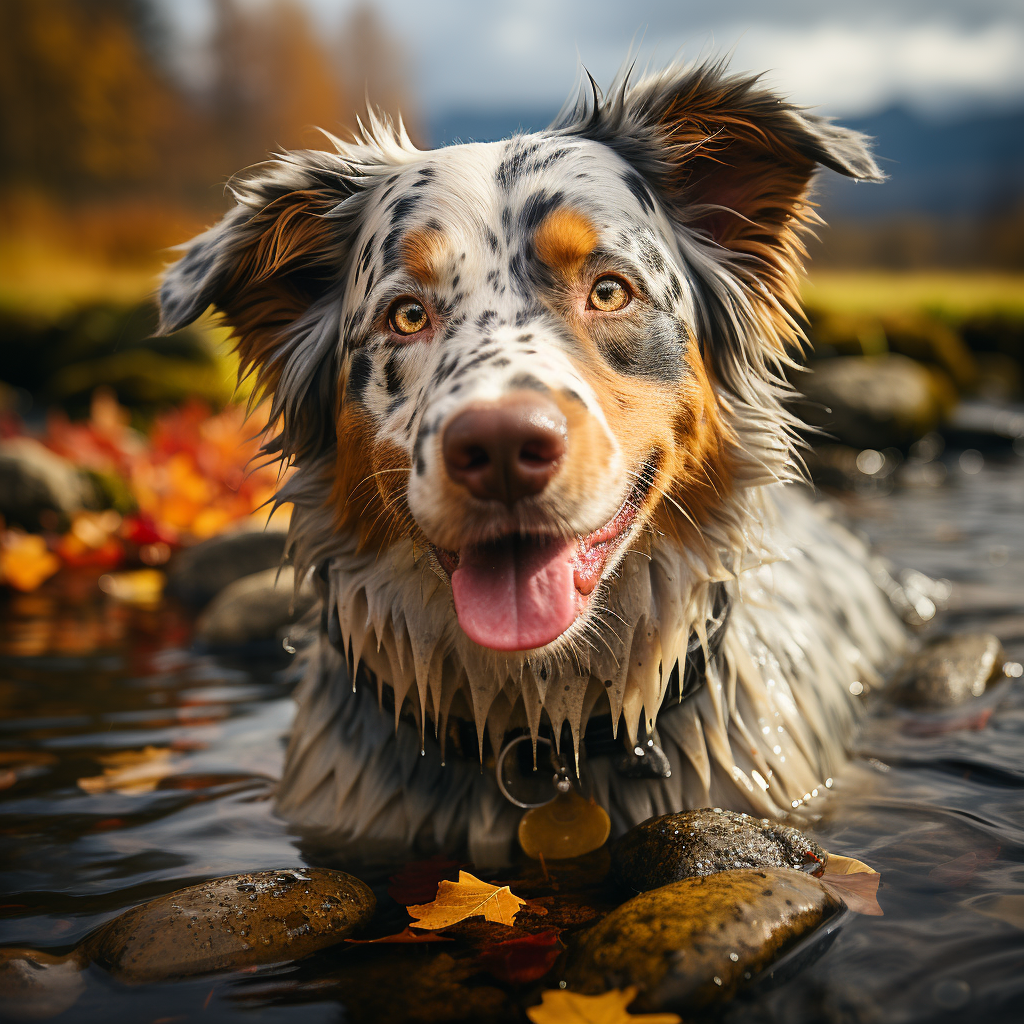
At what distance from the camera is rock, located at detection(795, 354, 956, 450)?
13.1m

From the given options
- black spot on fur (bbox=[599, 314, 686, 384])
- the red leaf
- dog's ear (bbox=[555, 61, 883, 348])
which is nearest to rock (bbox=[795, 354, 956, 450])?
dog's ear (bbox=[555, 61, 883, 348])

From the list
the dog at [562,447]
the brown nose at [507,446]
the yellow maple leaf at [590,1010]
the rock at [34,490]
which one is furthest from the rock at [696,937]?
the rock at [34,490]

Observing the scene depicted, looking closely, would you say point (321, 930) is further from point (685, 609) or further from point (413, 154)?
point (413, 154)

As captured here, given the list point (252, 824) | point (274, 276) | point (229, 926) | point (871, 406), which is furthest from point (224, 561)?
point (871, 406)

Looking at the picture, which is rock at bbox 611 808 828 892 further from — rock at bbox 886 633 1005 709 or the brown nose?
rock at bbox 886 633 1005 709

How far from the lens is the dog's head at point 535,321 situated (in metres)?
2.56

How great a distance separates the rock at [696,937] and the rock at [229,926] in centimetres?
68

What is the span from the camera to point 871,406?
13078 mm

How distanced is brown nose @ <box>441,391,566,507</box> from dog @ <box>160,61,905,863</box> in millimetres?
32

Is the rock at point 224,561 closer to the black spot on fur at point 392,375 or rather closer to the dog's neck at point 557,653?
the dog's neck at point 557,653

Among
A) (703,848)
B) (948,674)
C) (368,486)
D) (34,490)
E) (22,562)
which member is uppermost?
(368,486)

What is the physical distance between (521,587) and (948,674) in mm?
2807

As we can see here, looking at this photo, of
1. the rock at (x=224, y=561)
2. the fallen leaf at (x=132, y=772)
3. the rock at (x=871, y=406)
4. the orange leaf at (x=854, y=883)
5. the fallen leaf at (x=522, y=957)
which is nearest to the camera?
the fallen leaf at (x=522, y=957)

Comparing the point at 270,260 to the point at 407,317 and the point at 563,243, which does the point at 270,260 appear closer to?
the point at 407,317
